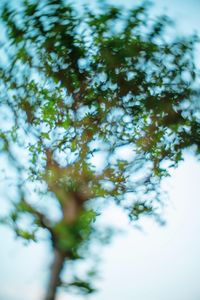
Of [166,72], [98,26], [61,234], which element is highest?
[98,26]

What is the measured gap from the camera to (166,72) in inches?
542

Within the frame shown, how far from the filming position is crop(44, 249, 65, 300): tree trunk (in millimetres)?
11098

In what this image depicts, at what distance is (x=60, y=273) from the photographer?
1151 cm

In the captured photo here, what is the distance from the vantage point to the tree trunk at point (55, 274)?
1110 cm

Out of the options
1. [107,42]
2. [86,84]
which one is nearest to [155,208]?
[86,84]

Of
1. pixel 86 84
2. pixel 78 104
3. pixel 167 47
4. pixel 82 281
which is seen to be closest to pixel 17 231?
pixel 82 281

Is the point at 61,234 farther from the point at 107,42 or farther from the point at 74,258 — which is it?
the point at 107,42

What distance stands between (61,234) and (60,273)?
1.77 m

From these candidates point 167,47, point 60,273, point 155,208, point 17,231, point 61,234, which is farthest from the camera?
point 155,208

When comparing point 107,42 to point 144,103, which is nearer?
point 107,42

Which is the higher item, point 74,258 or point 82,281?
point 74,258

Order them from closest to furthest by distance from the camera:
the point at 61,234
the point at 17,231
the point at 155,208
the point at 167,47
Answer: the point at 61,234 < the point at 17,231 < the point at 167,47 < the point at 155,208

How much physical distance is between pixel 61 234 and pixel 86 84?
20.8 feet

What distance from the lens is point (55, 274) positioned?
1138cm
